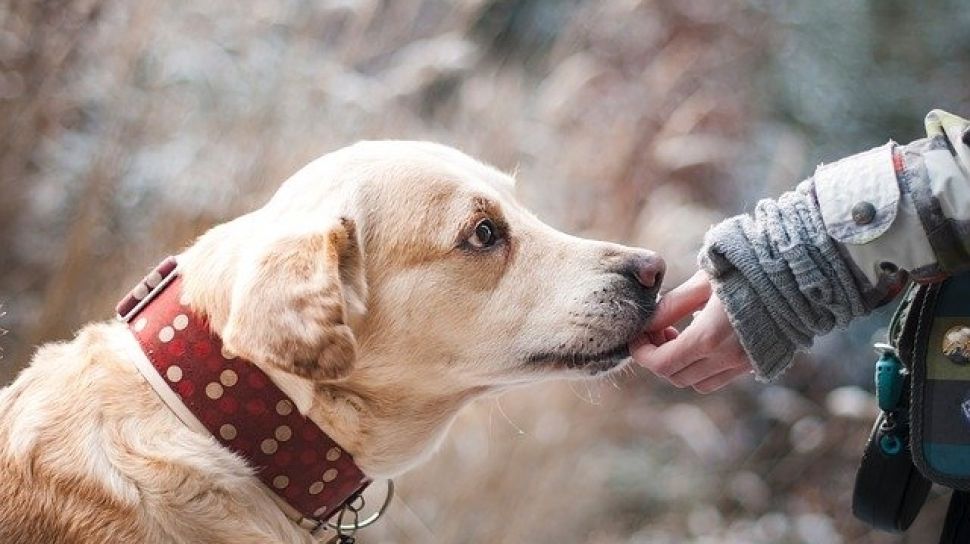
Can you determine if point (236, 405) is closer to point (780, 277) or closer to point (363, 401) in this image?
point (363, 401)

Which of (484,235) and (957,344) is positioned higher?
(484,235)

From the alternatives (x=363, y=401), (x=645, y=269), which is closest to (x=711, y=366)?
(x=645, y=269)

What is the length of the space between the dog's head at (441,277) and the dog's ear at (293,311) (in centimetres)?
6

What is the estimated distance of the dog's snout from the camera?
6.43 feet

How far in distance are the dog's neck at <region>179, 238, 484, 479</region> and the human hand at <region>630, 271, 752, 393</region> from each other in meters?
0.33

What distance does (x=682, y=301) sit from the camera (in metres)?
1.98

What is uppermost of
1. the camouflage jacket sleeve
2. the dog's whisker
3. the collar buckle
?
the collar buckle

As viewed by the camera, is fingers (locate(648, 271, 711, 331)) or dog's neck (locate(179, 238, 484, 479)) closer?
dog's neck (locate(179, 238, 484, 479))

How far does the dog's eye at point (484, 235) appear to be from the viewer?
6.40 ft

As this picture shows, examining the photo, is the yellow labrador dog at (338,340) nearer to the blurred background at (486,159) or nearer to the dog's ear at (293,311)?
the dog's ear at (293,311)

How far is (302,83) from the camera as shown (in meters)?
3.28

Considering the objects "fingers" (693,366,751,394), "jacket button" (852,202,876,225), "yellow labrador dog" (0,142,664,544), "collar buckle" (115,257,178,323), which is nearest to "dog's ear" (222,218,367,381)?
"yellow labrador dog" (0,142,664,544)

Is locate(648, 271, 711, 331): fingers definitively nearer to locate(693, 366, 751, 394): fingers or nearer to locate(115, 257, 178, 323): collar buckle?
locate(693, 366, 751, 394): fingers

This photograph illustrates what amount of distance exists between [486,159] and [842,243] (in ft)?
5.64
